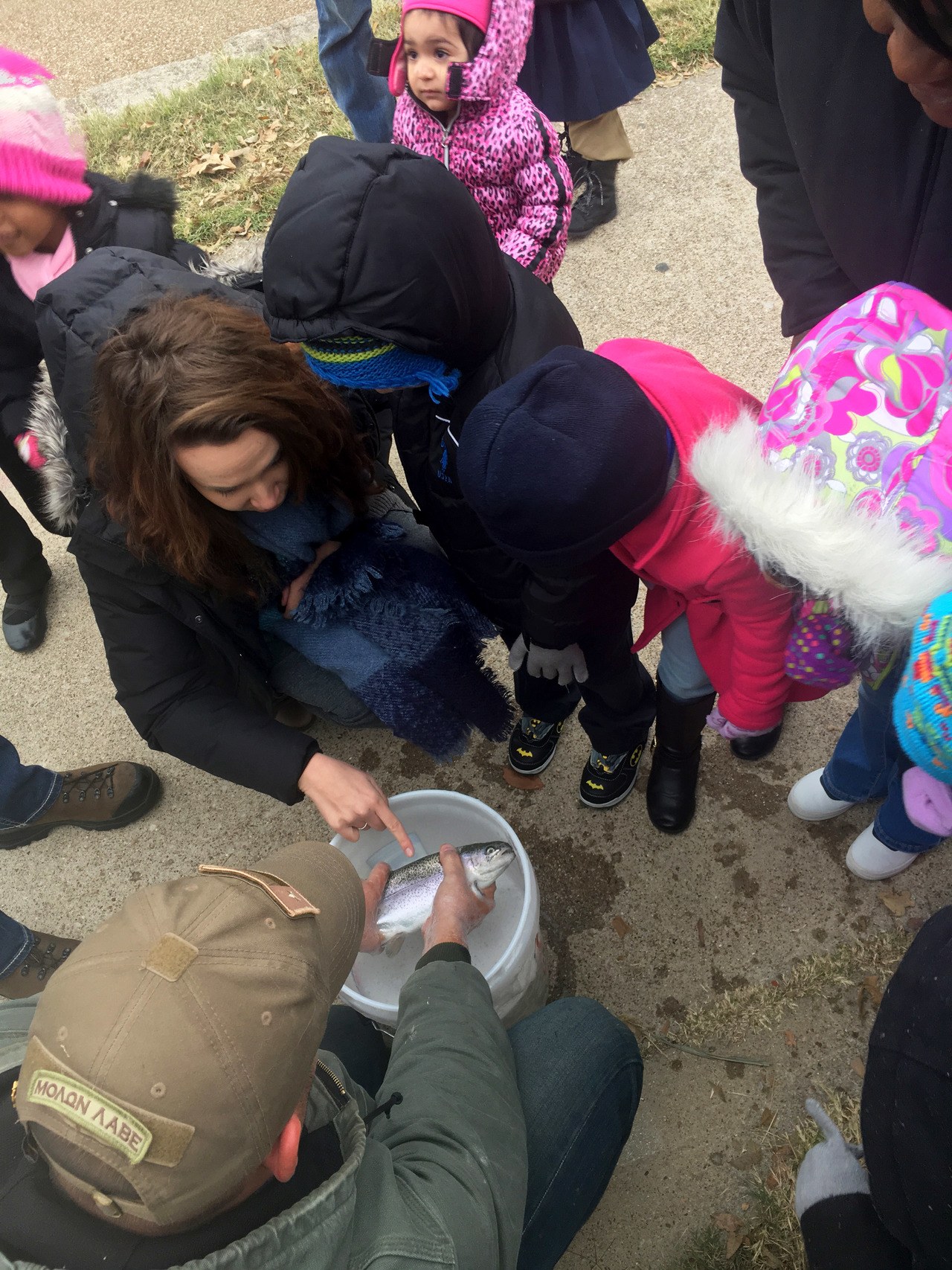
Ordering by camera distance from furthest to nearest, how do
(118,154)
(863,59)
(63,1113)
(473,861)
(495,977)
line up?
(118,154), (473,861), (495,977), (863,59), (63,1113)

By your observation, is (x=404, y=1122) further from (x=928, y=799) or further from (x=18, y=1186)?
(x=928, y=799)

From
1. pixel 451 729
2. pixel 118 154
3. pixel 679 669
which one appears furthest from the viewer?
pixel 118 154

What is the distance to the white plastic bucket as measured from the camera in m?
1.76

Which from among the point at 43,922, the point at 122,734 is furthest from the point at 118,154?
the point at 43,922

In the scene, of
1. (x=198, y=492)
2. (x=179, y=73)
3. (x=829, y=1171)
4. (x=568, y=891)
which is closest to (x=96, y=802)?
(x=198, y=492)

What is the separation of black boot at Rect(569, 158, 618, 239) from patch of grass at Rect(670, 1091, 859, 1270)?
3.46 m

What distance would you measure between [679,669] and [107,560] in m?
1.37

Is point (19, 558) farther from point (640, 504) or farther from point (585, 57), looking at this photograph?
point (585, 57)

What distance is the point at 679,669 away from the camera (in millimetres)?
1968

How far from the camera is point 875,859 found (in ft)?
6.80

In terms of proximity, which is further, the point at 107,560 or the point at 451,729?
the point at 451,729

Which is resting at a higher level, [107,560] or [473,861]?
[107,560]

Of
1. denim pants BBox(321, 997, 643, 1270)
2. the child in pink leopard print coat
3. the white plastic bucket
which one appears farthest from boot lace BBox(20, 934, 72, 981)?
the child in pink leopard print coat

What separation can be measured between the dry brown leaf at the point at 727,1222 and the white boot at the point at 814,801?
980 mm
